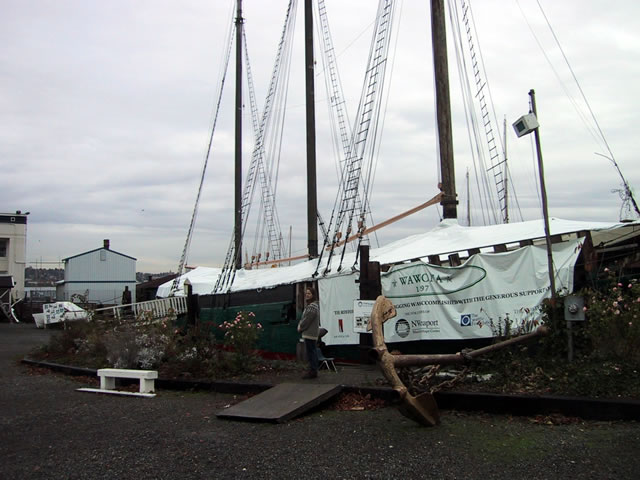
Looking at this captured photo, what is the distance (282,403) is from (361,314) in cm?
286

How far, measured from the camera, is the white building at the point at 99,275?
50.4 m

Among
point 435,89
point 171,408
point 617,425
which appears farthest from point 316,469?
point 435,89

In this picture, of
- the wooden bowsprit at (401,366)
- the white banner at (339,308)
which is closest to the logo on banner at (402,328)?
the white banner at (339,308)

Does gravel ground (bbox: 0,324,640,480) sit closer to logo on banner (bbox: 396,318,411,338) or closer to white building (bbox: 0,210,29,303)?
logo on banner (bbox: 396,318,411,338)

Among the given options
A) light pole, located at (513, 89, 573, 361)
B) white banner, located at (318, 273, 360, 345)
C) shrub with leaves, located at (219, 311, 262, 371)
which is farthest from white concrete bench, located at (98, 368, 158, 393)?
light pole, located at (513, 89, 573, 361)

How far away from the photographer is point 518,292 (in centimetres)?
989

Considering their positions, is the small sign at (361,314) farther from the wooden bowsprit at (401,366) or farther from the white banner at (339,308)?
the wooden bowsprit at (401,366)

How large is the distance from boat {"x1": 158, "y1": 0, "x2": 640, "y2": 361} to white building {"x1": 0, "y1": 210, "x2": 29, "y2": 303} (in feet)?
126

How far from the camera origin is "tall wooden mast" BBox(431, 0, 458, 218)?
42.1 ft

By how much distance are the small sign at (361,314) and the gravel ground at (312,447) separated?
242 centimetres

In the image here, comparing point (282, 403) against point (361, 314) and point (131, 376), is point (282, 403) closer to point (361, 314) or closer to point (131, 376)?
point (361, 314)

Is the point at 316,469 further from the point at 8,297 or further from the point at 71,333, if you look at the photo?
the point at 8,297

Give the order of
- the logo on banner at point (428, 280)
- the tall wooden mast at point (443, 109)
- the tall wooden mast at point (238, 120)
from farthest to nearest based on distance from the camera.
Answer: the tall wooden mast at point (238, 120) < the tall wooden mast at point (443, 109) < the logo on banner at point (428, 280)

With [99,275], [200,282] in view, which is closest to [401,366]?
[200,282]
